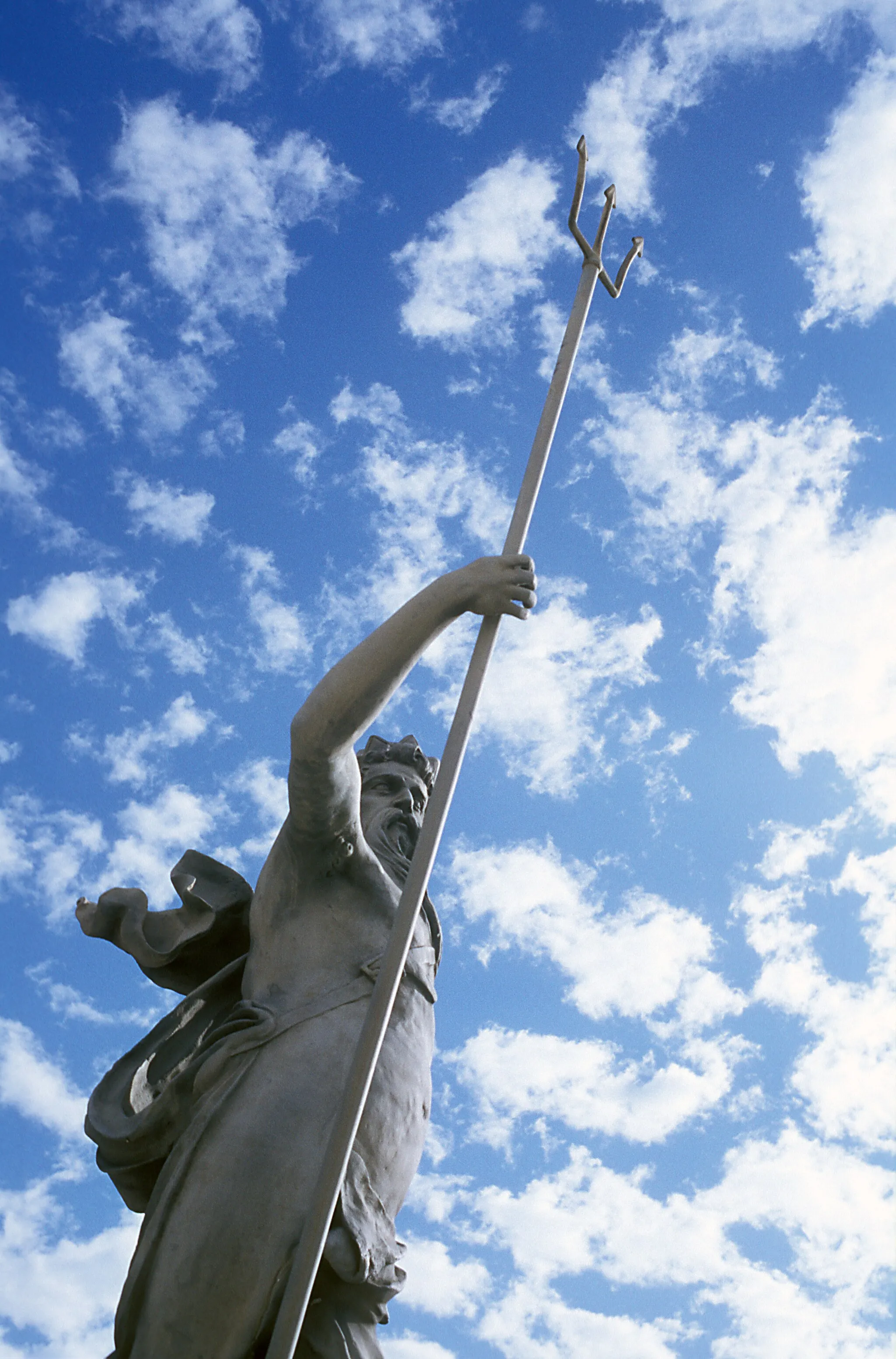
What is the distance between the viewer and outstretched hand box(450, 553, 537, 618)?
5.18 metres

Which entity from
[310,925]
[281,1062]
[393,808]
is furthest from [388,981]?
[393,808]

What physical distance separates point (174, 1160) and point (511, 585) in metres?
2.56

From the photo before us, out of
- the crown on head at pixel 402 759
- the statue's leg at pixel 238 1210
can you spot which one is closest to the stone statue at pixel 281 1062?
the statue's leg at pixel 238 1210

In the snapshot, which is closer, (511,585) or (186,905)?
(511,585)

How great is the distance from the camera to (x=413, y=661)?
5.40 metres

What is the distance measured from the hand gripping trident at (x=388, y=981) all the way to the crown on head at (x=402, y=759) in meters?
2.19

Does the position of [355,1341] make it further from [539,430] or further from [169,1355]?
[539,430]

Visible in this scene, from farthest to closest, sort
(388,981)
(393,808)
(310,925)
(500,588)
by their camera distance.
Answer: (393,808), (310,925), (500,588), (388,981)

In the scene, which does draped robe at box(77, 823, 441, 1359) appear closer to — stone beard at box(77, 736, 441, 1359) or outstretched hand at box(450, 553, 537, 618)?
stone beard at box(77, 736, 441, 1359)

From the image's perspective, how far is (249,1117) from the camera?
5.26 m

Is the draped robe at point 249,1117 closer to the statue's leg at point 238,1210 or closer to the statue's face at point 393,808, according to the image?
the statue's leg at point 238,1210

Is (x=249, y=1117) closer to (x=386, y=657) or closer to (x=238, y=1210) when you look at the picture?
(x=238, y=1210)

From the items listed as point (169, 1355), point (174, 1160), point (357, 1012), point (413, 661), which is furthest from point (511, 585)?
point (169, 1355)

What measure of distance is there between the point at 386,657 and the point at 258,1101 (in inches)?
69.3
